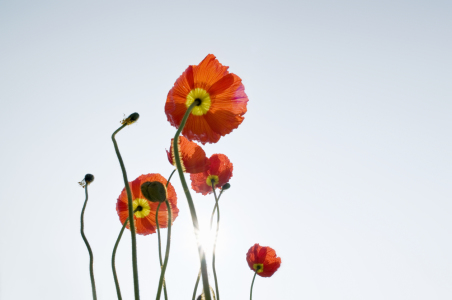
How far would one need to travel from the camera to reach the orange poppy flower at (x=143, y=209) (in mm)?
1509

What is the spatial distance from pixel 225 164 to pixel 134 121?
1.36m

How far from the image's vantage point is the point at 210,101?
4.13 ft

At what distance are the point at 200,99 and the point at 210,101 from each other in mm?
45

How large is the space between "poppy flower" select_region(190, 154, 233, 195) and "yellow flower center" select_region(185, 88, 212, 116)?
91 centimetres

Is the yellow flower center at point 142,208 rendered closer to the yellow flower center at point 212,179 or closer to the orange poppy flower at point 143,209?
the orange poppy flower at point 143,209

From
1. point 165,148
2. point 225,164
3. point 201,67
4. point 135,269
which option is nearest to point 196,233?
point 135,269

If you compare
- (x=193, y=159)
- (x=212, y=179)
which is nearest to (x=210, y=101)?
(x=193, y=159)

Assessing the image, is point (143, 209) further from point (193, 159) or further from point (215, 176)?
point (215, 176)

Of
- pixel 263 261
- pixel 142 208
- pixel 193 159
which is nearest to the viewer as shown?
pixel 193 159

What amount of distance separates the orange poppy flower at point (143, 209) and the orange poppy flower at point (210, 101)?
0.33 meters

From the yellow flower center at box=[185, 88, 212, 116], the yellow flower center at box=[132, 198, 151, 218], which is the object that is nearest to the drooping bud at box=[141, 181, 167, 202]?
the yellow flower center at box=[185, 88, 212, 116]


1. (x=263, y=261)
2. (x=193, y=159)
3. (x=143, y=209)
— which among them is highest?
(x=193, y=159)

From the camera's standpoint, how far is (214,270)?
1.45 m

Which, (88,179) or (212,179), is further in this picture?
(212,179)
